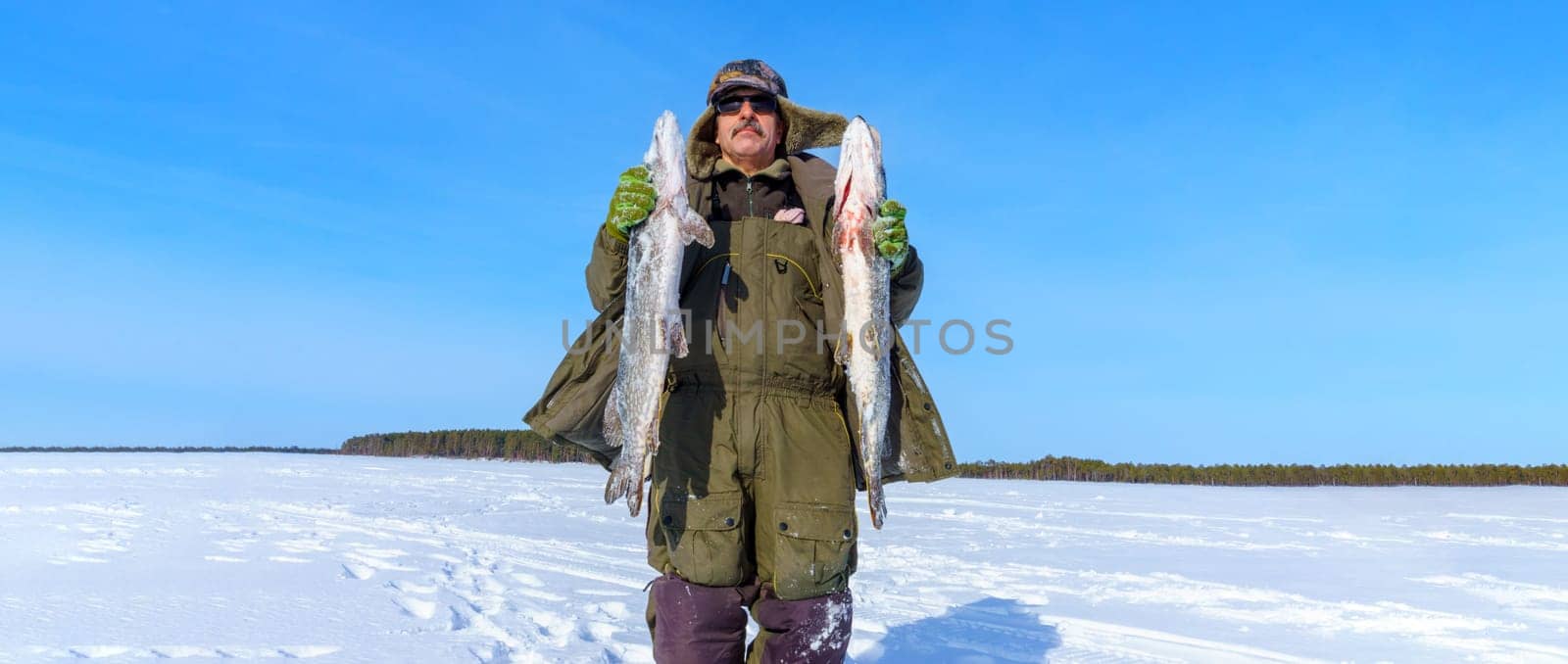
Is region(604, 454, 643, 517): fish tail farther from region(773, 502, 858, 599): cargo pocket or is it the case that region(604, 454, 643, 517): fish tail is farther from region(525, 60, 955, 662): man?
region(773, 502, 858, 599): cargo pocket

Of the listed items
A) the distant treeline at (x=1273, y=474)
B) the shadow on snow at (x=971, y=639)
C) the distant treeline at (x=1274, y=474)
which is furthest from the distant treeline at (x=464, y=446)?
the shadow on snow at (x=971, y=639)

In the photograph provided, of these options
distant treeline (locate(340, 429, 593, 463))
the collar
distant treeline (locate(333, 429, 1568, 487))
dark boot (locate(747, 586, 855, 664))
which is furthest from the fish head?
distant treeline (locate(340, 429, 593, 463))

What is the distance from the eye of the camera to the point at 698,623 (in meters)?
3.17

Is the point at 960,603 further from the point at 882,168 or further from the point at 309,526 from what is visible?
the point at 309,526

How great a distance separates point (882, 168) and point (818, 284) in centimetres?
48

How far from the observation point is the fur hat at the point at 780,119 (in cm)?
352

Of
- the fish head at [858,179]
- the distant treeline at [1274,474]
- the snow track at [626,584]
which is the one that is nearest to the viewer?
the fish head at [858,179]

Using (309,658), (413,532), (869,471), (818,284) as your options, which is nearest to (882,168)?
(818,284)

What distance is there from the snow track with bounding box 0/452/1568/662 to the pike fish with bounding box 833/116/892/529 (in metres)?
2.10

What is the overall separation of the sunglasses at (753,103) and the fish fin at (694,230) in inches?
24.5

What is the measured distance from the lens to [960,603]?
6215mm

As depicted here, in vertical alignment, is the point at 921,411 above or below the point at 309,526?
above

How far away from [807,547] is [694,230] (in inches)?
44.6

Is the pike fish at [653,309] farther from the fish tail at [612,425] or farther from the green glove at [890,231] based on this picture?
the green glove at [890,231]
